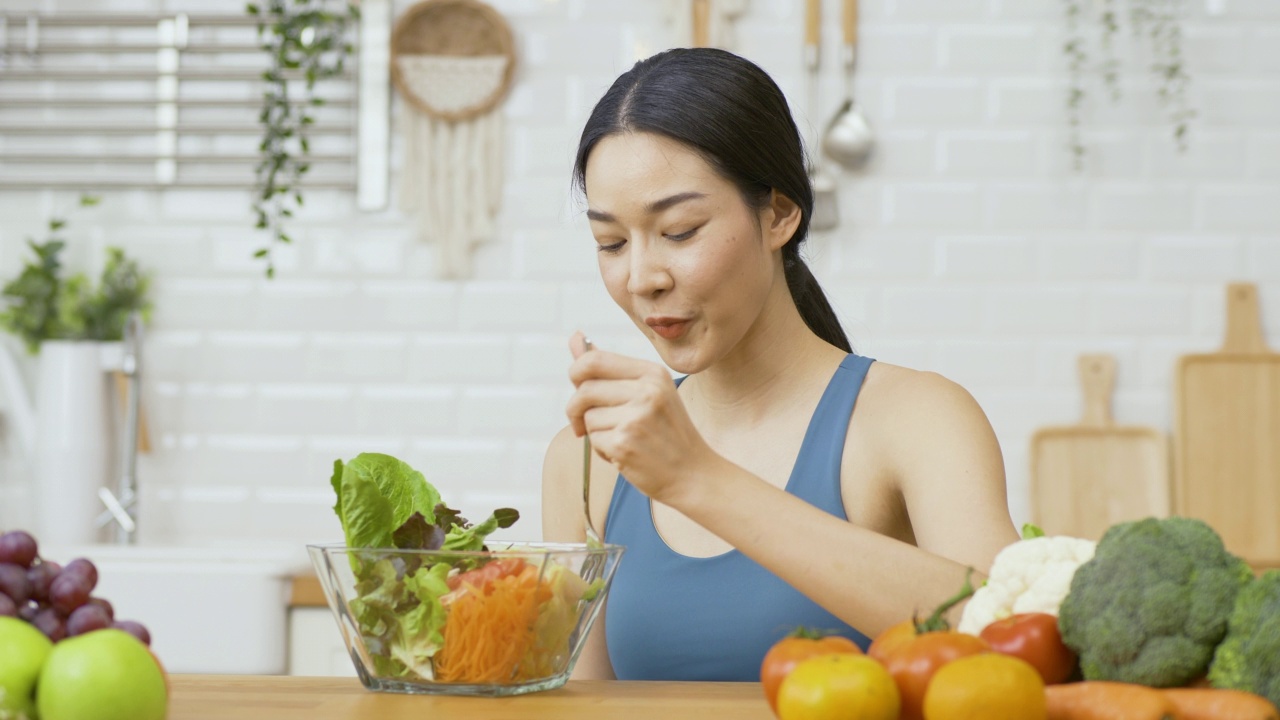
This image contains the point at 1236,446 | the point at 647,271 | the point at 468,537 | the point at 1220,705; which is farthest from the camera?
the point at 1236,446

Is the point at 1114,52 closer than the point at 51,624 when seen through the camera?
No

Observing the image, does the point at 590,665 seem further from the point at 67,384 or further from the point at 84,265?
the point at 84,265

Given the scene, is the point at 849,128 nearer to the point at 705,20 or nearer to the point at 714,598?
the point at 705,20

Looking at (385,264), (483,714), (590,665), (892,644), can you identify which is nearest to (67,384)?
(385,264)

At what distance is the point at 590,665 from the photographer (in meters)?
1.66

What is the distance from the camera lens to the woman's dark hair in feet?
4.66

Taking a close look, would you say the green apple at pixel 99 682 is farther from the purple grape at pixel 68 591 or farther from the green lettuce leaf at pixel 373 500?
the green lettuce leaf at pixel 373 500

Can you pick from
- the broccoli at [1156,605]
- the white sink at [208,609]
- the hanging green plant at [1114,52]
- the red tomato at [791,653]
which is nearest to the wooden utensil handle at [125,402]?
the white sink at [208,609]

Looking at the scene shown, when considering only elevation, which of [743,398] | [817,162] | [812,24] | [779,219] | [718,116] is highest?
[812,24]

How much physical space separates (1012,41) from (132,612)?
82.5 inches

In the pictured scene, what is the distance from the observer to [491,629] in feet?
3.31

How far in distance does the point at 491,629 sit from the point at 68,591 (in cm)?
31

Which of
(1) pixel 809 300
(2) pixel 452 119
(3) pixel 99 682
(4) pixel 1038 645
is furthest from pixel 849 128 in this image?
(3) pixel 99 682

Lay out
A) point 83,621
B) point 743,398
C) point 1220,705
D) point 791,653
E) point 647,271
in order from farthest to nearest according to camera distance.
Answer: point 743,398 → point 647,271 → point 83,621 → point 791,653 → point 1220,705
